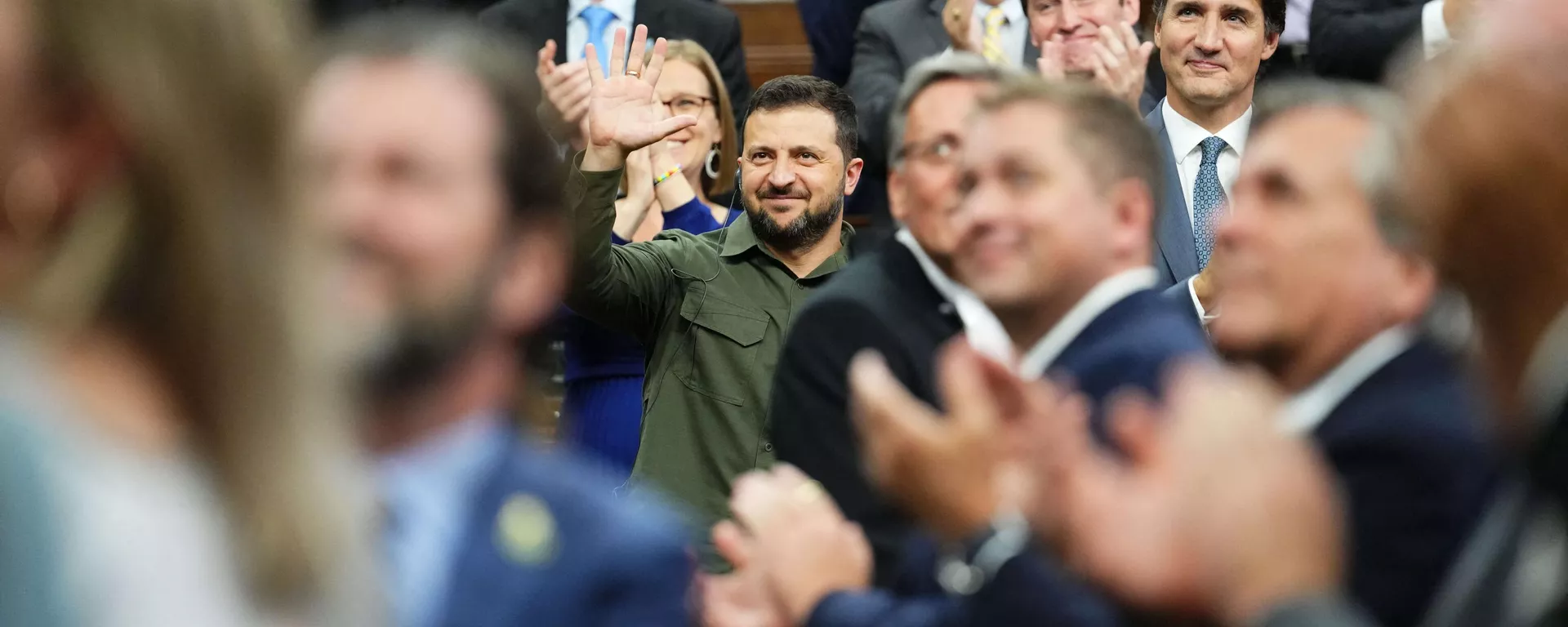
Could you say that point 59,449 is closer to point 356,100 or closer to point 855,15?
point 356,100

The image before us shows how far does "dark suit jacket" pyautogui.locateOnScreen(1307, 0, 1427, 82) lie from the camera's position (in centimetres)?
462

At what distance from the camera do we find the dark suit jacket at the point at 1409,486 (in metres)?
1.56

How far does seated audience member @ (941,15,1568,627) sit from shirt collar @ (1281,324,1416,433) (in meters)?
0.49

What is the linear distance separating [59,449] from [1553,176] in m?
0.93

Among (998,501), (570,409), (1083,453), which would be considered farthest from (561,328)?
(1083,453)

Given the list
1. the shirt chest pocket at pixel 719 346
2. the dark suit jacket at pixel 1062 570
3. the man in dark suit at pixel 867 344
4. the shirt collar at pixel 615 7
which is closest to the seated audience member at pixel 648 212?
the shirt chest pocket at pixel 719 346

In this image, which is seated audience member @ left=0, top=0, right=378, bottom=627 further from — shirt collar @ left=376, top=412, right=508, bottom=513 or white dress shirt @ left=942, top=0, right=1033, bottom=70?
white dress shirt @ left=942, top=0, right=1033, bottom=70

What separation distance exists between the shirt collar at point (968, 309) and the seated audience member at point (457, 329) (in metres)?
0.91

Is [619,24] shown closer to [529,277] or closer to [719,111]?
[719,111]

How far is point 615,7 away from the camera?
6.58m

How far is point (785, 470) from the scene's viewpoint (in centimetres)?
205

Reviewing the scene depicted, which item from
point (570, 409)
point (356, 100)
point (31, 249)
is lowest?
point (570, 409)

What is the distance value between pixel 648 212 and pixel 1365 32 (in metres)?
2.17

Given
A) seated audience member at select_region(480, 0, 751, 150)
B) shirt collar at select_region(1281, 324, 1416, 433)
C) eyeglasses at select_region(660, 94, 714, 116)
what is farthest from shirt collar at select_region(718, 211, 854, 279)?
shirt collar at select_region(1281, 324, 1416, 433)
